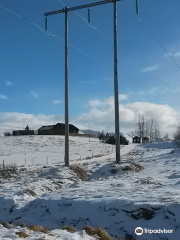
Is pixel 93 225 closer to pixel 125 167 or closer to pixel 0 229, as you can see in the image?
pixel 0 229

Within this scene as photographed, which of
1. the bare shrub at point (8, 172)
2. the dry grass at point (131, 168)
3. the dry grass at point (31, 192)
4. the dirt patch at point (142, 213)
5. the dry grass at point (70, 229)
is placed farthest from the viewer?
the dry grass at point (131, 168)

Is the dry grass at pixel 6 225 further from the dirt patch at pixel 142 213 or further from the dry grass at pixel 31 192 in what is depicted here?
the dirt patch at pixel 142 213

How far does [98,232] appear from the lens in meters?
5.75

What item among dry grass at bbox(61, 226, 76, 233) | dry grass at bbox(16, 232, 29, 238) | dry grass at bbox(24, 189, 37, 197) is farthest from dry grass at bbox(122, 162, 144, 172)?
dry grass at bbox(16, 232, 29, 238)

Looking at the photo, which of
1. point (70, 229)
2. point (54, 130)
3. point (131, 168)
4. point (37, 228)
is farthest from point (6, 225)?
point (54, 130)

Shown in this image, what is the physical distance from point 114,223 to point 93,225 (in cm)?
50

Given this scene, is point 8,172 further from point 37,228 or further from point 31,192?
point 37,228

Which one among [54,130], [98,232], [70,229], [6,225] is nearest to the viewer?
[98,232]

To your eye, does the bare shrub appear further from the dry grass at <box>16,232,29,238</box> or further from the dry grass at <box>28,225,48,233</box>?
the dry grass at <box>16,232,29,238</box>

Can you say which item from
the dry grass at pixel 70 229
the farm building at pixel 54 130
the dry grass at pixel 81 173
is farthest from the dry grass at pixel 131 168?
the farm building at pixel 54 130

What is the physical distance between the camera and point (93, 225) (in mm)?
6285

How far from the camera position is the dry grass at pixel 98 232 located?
5582 mm

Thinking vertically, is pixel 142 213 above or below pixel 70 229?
above

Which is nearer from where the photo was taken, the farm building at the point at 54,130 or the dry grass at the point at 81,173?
the dry grass at the point at 81,173
